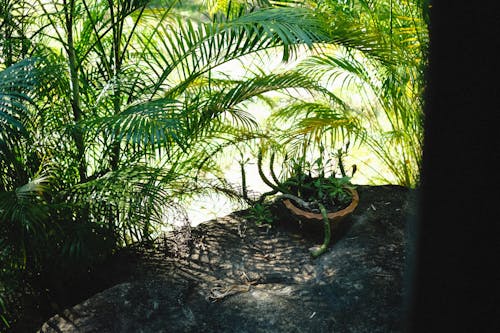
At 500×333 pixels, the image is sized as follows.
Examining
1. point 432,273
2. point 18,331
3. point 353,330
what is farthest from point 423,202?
point 18,331

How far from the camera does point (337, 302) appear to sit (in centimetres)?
261

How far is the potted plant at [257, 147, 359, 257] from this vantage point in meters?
3.14

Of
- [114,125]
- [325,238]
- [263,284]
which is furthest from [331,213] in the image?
[114,125]

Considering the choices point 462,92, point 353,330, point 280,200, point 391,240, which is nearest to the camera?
point 462,92

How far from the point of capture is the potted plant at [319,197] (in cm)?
314

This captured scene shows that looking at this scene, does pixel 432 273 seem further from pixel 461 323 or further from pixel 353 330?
pixel 353 330

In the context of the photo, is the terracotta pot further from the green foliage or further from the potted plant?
the green foliage

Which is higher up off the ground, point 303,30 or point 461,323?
point 303,30

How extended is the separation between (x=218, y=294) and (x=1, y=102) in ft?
4.35

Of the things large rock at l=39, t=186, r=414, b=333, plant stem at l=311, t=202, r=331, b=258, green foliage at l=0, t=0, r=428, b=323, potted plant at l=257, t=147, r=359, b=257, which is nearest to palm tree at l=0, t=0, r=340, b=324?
green foliage at l=0, t=0, r=428, b=323

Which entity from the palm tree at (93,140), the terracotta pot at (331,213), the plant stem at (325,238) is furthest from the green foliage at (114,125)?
the plant stem at (325,238)

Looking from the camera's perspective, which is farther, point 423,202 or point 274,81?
point 274,81

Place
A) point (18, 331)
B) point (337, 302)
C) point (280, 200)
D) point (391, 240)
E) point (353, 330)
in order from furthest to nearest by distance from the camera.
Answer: point (280, 200) → point (391, 240) → point (18, 331) → point (337, 302) → point (353, 330)

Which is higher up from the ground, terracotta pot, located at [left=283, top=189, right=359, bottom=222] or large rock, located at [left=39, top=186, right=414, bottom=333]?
terracotta pot, located at [left=283, top=189, right=359, bottom=222]
